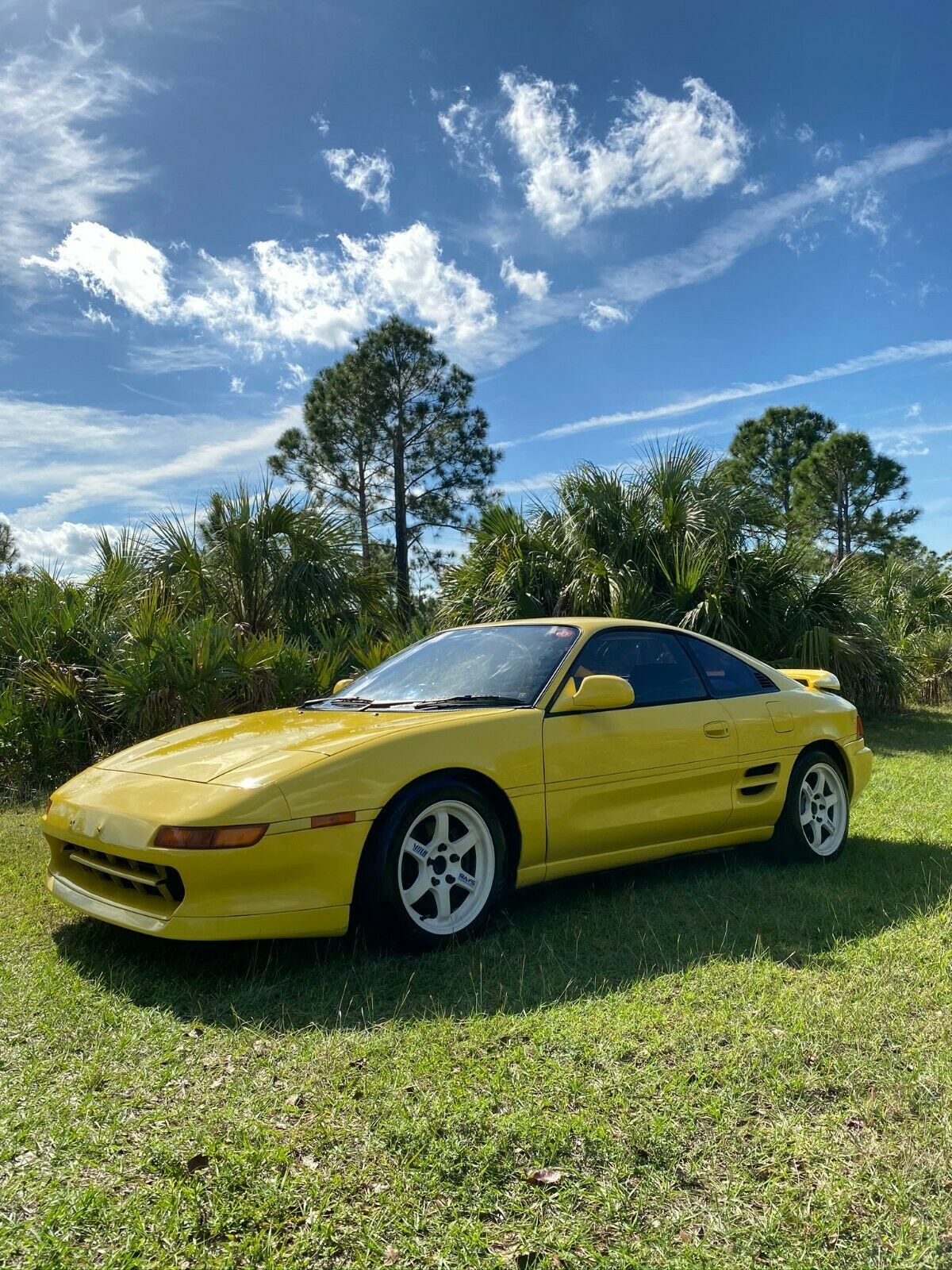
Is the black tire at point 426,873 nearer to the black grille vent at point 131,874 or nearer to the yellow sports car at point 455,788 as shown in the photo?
the yellow sports car at point 455,788

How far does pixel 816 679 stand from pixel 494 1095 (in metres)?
4.18

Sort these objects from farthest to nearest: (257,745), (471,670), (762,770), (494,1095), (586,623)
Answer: (762,770) < (586,623) < (471,670) < (257,745) < (494,1095)

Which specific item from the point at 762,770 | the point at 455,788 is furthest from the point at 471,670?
the point at 762,770

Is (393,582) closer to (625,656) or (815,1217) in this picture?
(625,656)

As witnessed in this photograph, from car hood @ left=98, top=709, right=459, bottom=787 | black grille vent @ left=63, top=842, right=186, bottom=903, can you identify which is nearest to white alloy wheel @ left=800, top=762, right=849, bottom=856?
car hood @ left=98, top=709, right=459, bottom=787

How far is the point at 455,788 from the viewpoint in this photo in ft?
12.6

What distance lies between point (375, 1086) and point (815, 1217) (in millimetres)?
1200

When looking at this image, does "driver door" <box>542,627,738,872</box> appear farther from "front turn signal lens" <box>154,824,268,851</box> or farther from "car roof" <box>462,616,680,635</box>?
"front turn signal lens" <box>154,824,268,851</box>

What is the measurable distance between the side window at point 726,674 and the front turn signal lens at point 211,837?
272cm

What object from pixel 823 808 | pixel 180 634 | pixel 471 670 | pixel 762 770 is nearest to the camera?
Answer: pixel 471 670

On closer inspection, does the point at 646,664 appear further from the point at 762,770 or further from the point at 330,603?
the point at 330,603

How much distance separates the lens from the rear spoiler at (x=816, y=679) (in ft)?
19.9

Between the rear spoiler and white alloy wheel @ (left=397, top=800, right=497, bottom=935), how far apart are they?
283cm

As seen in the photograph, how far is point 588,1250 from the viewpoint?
2.07 meters
